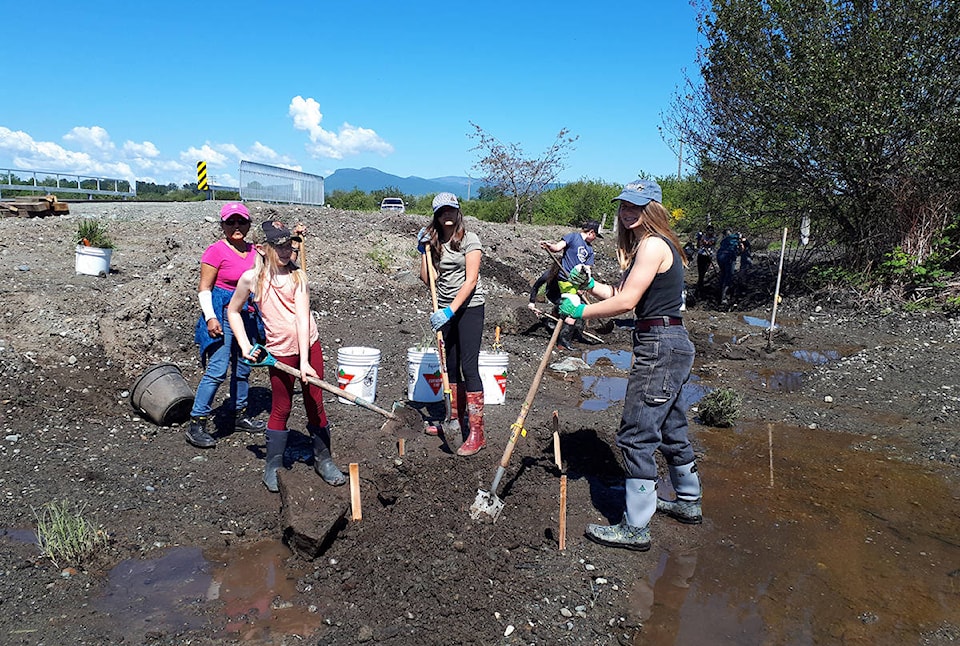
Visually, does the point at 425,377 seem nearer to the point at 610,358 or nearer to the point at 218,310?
the point at 218,310

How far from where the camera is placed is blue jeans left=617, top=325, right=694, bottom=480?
3.76 meters

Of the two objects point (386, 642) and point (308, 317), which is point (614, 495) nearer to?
point (386, 642)

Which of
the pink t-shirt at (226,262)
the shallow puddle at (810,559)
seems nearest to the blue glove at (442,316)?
the pink t-shirt at (226,262)

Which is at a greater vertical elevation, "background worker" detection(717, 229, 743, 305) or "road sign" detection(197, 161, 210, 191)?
"road sign" detection(197, 161, 210, 191)

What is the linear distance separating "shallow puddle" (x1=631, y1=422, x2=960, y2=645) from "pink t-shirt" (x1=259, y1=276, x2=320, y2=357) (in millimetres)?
2612

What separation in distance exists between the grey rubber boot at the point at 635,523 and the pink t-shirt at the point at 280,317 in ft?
7.54

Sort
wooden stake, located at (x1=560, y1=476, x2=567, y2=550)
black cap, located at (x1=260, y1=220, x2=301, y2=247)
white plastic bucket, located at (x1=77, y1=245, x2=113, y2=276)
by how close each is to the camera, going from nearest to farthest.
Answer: wooden stake, located at (x1=560, y1=476, x2=567, y2=550)
black cap, located at (x1=260, y1=220, x2=301, y2=247)
white plastic bucket, located at (x1=77, y1=245, x2=113, y2=276)

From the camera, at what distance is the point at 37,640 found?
3000 mm

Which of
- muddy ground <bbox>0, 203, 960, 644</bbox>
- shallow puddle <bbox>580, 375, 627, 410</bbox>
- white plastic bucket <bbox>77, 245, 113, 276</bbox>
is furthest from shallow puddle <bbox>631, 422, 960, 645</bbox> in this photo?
white plastic bucket <bbox>77, 245, 113, 276</bbox>

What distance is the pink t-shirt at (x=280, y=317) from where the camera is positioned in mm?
4254

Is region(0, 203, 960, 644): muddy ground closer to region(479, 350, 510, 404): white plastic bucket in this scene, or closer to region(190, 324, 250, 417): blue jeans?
region(479, 350, 510, 404): white plastic bucket

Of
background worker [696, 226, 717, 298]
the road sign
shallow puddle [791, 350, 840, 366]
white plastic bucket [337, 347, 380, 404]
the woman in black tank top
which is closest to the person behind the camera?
the woman in black tank top

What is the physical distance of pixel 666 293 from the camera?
3.73 m

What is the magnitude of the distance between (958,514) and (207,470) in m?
5.42
